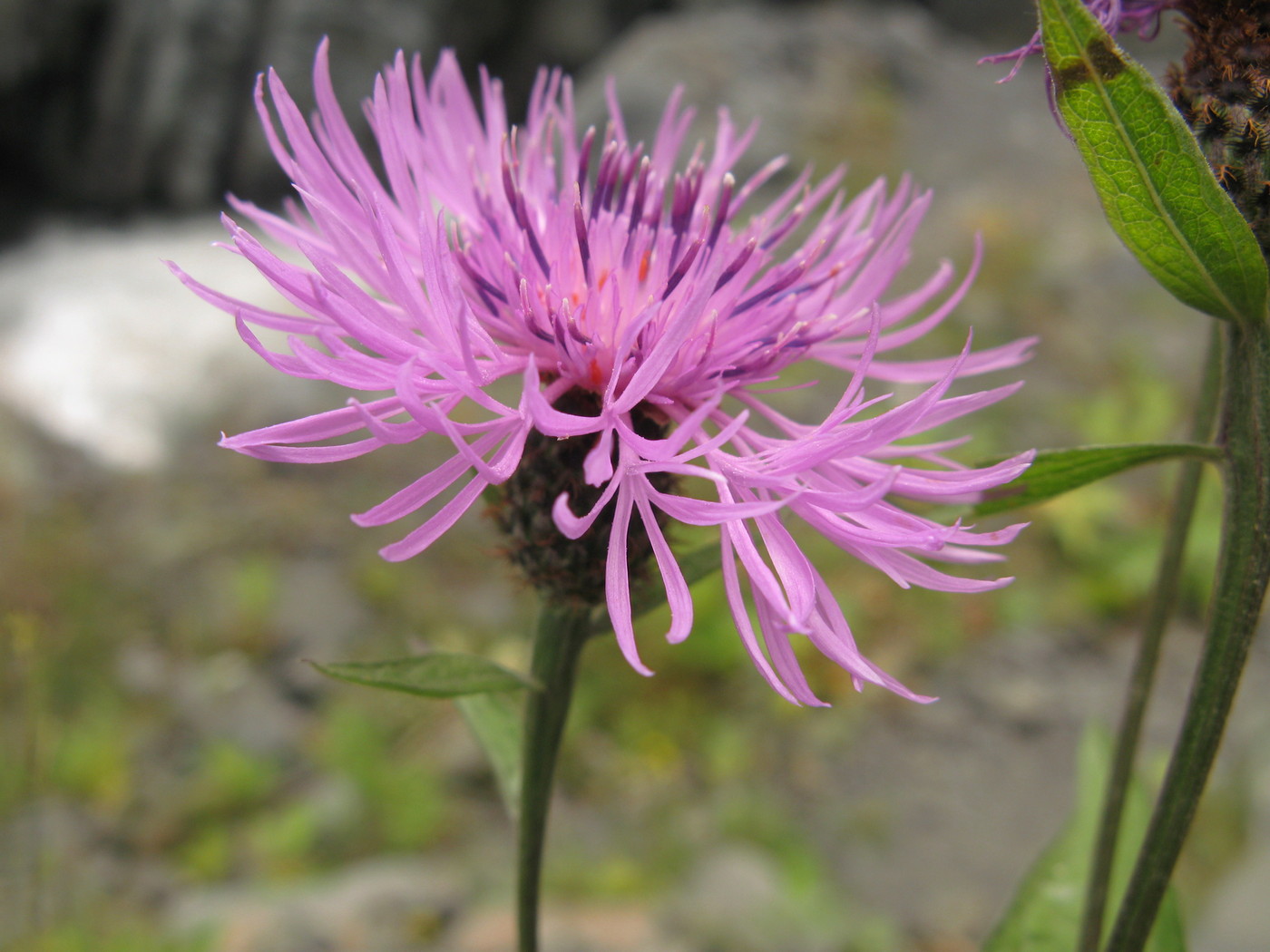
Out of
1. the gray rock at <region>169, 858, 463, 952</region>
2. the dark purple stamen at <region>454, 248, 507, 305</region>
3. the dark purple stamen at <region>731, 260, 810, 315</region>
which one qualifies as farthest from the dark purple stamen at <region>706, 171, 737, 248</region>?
the gray rock at <region>169, 858, 463, 952</region>

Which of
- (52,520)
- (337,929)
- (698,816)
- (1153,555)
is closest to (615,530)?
(337,929)

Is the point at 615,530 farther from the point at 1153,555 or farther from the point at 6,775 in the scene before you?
the point at 1153,555

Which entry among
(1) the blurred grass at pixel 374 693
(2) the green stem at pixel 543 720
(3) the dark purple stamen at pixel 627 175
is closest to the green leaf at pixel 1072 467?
(2) the green stem at pixel 543 720

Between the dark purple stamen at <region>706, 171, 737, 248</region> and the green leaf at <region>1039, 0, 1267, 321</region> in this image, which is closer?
the green leaf at <region>1039, 0, 1267, 321</region>

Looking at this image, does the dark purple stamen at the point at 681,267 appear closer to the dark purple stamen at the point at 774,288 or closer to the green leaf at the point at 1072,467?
the dark purple stamen at the point at 774,288

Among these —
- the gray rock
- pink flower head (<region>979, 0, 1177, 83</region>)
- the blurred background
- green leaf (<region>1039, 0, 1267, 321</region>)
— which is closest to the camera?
green leaf (<region>1039, 0, 1267, 321</region>)

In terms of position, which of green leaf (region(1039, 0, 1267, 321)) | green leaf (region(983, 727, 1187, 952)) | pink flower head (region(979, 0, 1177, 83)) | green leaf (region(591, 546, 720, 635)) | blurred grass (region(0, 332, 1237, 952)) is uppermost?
pink flower head (region(979, 0, 1177, 83))

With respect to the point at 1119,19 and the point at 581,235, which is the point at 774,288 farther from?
the point at 1119,19

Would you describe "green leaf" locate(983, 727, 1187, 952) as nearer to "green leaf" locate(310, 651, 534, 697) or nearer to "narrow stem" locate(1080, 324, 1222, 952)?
"narrow stem" locate(1080, 324, 1222, 952)
